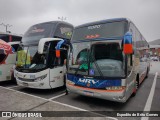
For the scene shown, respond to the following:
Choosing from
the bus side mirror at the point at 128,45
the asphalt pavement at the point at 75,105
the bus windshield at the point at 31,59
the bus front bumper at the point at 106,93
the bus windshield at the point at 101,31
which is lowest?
the asphalt pavement at the point at 75,105

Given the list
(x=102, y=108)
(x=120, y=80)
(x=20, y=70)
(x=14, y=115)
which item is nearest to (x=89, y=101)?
(x=102, y=108)

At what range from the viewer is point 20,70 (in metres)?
7.66

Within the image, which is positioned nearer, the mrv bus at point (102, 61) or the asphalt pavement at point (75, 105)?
the asphalt pavement at point (75, 105)

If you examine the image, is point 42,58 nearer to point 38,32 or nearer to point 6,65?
point 38,32

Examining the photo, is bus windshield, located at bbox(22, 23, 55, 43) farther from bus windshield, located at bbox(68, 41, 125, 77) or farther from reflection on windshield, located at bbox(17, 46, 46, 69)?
bus windshield, located at bbox(68, 41, 125, 77)

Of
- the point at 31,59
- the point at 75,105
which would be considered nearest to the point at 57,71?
the point at 31,59

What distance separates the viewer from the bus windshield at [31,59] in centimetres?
728

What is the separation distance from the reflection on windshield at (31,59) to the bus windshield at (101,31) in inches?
74.3

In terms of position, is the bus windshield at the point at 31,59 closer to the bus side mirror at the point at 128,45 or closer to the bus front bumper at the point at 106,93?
the bus front bumper at the point at 106,93

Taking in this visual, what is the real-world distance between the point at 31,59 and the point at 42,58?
60 centimetres

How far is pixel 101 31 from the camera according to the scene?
6.03 metres

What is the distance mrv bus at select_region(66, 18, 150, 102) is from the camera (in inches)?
207

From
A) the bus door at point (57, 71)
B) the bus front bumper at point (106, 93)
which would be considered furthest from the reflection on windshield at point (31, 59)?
the bus front bumper at point (106, 93)

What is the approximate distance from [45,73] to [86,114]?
287 centimetres
